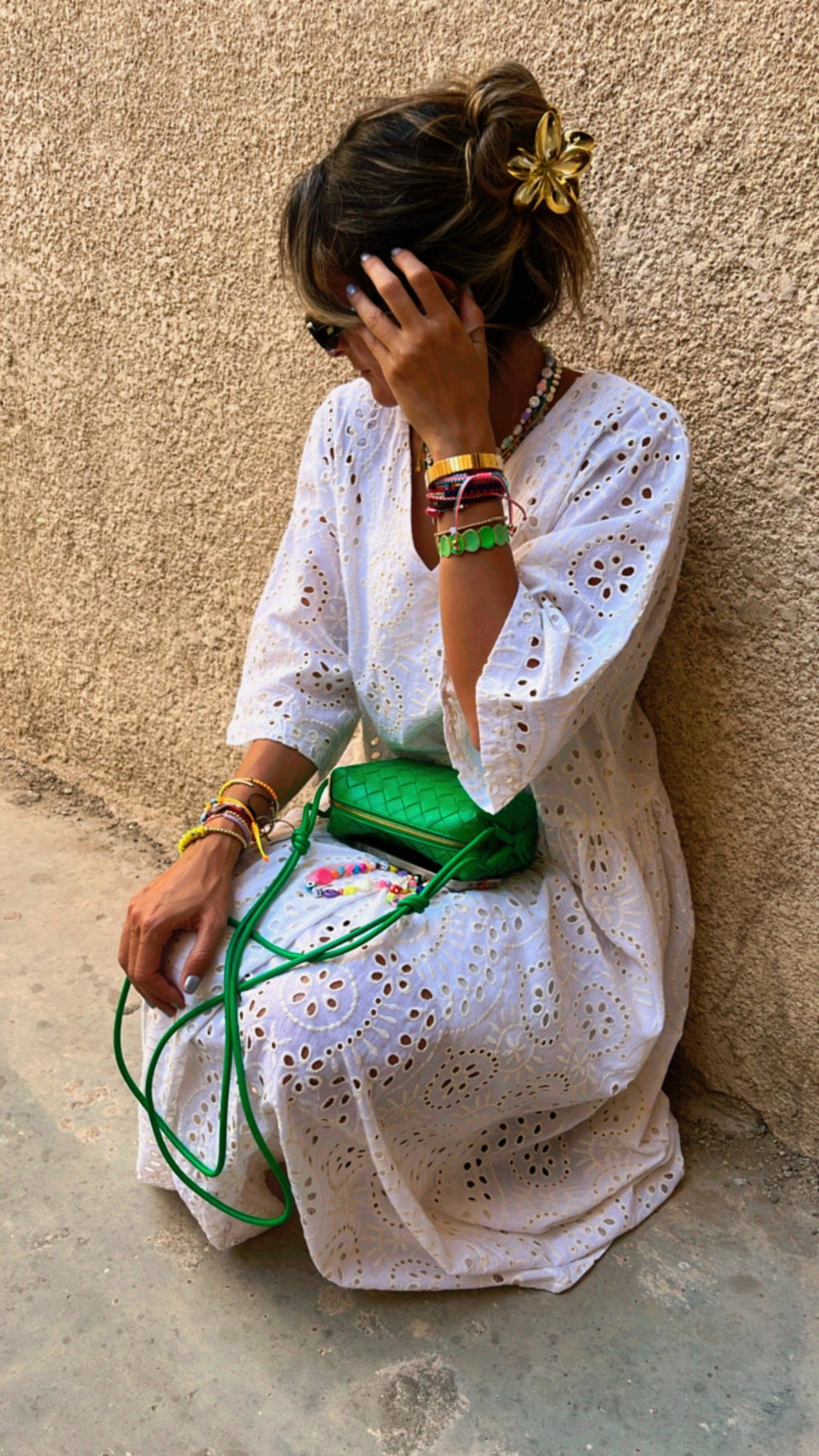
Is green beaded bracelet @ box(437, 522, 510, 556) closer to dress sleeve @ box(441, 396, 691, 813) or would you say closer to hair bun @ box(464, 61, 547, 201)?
dress sleeve @ box(441, 396, 691, 813)

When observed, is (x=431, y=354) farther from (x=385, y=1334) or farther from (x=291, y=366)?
(x=385, y=1334)

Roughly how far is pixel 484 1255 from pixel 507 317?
1101 millimetres

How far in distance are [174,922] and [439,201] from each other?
0.85 metres

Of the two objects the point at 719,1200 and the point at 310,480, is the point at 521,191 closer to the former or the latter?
the point at 310,480

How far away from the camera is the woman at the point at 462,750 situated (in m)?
1.20

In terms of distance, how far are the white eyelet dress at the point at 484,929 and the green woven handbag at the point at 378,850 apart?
17mm

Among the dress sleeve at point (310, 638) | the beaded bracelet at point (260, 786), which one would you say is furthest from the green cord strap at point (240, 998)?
the dress sleeve at point (310, 638)

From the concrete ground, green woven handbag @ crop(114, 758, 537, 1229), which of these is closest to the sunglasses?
green woven handbag @ crop(114, 758, 537, 1229)

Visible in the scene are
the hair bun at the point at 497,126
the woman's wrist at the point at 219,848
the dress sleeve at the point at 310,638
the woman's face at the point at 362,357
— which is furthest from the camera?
the dress sleeve at the point at 310,638

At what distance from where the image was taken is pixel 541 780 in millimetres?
1369

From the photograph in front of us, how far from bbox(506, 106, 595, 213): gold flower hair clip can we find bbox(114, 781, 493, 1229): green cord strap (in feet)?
2.25

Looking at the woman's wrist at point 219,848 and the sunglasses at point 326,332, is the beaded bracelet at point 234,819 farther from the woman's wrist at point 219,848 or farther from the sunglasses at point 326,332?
the sunglasses at point 326,332

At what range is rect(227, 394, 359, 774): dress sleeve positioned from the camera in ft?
5.15

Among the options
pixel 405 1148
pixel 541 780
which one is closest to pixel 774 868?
pixel 541 780
